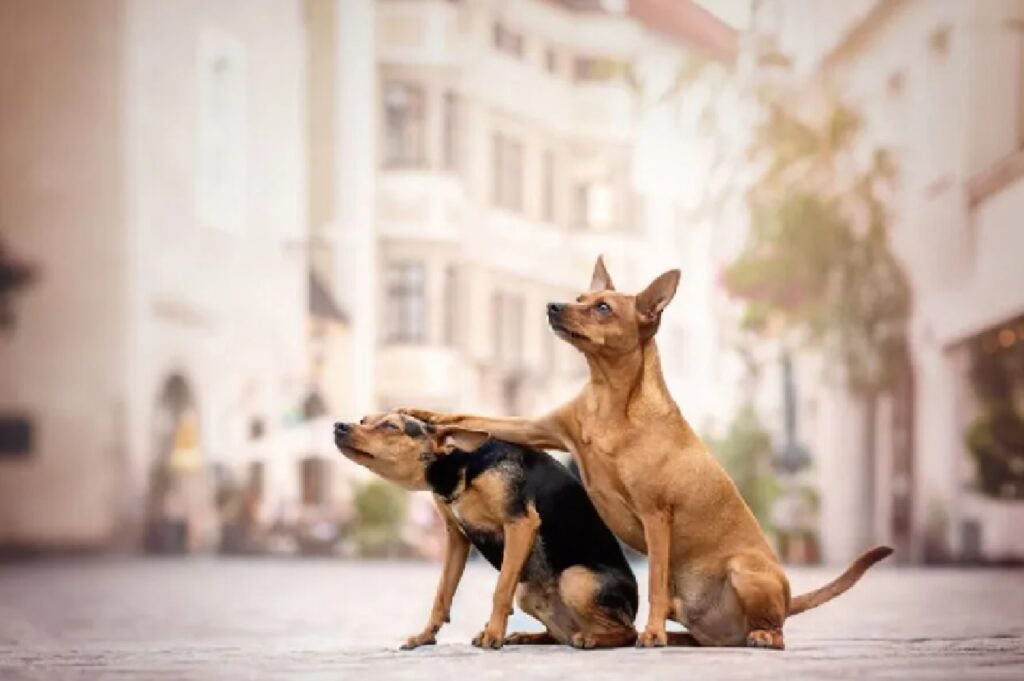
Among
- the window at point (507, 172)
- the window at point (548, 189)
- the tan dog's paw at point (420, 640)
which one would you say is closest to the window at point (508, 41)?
the window at point (507, 172)

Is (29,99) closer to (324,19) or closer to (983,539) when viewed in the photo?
(324,19)

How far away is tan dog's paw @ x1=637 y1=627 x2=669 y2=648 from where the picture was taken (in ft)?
15.9

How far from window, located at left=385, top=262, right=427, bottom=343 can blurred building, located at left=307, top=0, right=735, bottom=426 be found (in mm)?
11

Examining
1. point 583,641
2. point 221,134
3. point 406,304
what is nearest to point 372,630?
point 583,641

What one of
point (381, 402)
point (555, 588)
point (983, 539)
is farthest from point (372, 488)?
point (555, 588)

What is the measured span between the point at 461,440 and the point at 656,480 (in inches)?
19.8

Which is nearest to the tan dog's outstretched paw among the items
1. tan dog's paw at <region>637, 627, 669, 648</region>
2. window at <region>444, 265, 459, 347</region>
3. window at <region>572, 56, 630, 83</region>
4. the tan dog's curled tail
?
the tan dog's curled tail

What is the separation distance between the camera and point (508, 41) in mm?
15492

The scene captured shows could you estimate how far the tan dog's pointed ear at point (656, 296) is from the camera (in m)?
4.89

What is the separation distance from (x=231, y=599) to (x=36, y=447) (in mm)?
6269

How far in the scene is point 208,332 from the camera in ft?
51.1

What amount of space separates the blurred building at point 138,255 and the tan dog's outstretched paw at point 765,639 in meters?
10.8

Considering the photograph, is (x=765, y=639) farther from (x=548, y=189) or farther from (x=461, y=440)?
(x=548, y=189)

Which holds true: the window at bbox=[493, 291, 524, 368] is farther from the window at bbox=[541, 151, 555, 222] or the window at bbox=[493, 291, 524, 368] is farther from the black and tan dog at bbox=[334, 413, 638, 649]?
the black and tan dog at bbox=[334, 413, 638, 649]
